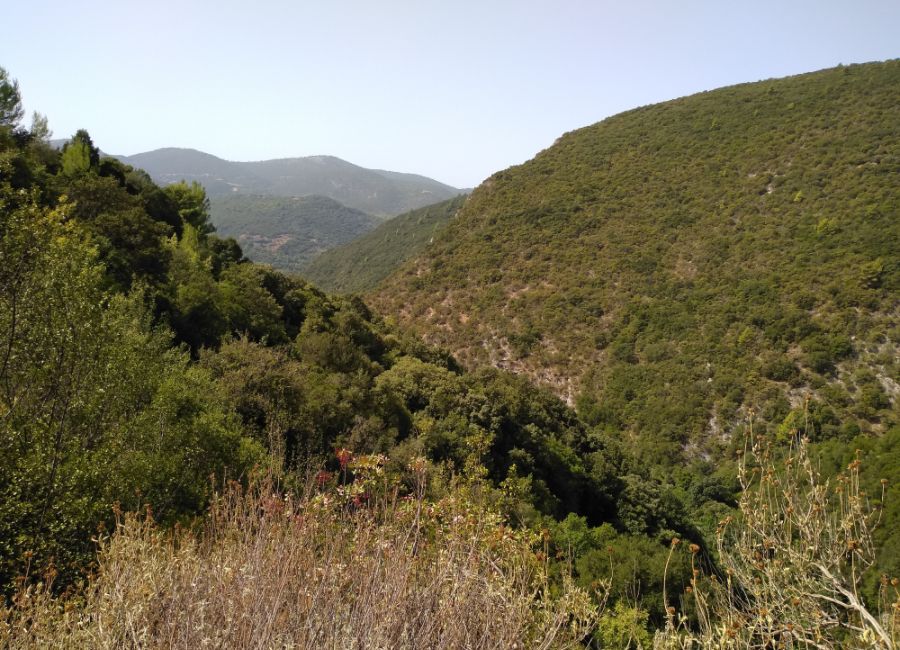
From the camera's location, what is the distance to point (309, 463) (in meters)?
8.52

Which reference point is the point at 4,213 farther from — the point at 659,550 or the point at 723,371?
the point at 723,371

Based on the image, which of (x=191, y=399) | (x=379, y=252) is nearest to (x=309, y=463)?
(x=191, y=399)

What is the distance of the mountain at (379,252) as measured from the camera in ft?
252

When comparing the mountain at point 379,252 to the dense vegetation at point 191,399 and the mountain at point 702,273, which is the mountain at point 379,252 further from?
the dense vegetation at point 191,399

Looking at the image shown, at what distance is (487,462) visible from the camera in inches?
586

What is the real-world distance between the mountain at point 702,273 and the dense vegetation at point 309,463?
43 cm

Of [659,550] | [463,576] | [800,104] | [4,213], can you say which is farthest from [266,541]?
[800,104]

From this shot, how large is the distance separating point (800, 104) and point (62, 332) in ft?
213

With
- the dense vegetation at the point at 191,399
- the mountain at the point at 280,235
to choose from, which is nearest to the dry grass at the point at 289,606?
the dense vegetation at the point at 191,399

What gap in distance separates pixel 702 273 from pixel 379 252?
64900mm

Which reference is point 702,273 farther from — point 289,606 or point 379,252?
point 379,252

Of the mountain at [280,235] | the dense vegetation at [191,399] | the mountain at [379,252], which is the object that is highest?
the mountain at [280,235]

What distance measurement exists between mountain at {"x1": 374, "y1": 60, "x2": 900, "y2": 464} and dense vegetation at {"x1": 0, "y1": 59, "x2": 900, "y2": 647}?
0.43 meters

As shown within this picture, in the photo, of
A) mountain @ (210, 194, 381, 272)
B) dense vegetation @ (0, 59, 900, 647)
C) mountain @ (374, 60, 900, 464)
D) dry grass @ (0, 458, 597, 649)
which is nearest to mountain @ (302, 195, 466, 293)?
mountain @ (374, 60, 900, 464)
